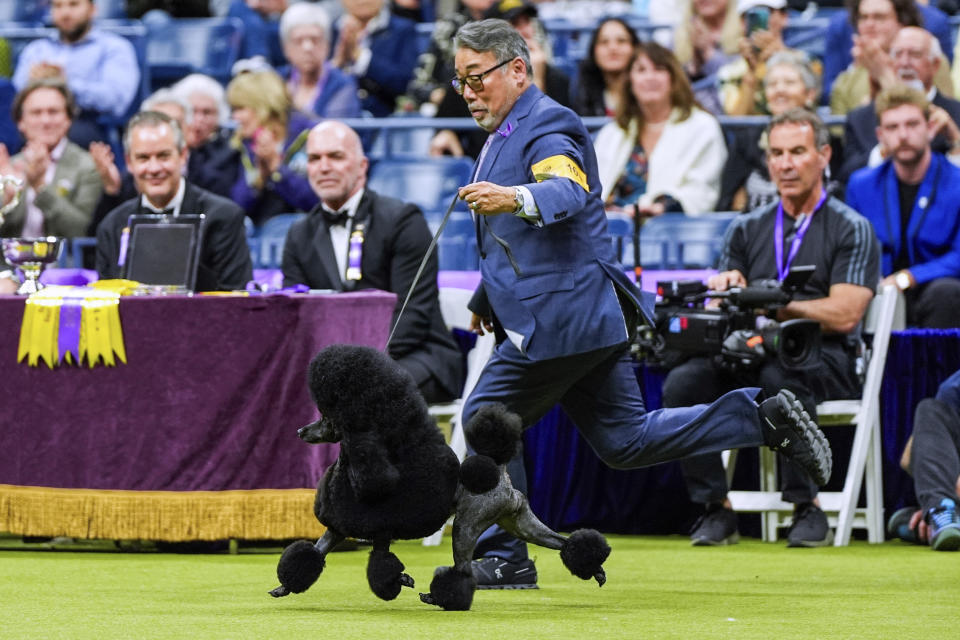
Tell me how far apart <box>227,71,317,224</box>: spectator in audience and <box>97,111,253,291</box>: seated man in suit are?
1928mm

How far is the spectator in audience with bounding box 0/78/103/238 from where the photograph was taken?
8.80 meters

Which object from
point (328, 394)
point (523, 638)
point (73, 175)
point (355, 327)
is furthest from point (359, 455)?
point (73, 175)

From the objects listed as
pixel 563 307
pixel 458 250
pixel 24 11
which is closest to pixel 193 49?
pixel 24 11

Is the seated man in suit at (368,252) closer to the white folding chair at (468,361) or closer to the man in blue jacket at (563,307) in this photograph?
the white folding chair at (468,361)

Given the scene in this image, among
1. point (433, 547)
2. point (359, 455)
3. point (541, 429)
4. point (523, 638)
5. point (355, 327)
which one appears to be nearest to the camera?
point (523, 638)

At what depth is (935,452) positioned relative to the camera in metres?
6.09

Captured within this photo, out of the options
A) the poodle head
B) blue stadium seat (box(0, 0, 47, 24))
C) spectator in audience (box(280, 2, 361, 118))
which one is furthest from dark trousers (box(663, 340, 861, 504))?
blue stadium seat (box(0, 0, 47, 24))

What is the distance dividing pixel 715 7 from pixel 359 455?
615cm

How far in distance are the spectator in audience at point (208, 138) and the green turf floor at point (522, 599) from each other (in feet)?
12.0

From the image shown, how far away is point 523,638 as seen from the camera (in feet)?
11.1

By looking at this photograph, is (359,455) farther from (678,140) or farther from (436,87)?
(436,87)

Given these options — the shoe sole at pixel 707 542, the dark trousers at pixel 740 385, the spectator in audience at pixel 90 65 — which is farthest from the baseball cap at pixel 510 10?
the shoe sole at pixel 707 542

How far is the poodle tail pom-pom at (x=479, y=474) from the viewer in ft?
13.3

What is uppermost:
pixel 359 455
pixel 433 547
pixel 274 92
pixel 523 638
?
pixel 274 92
